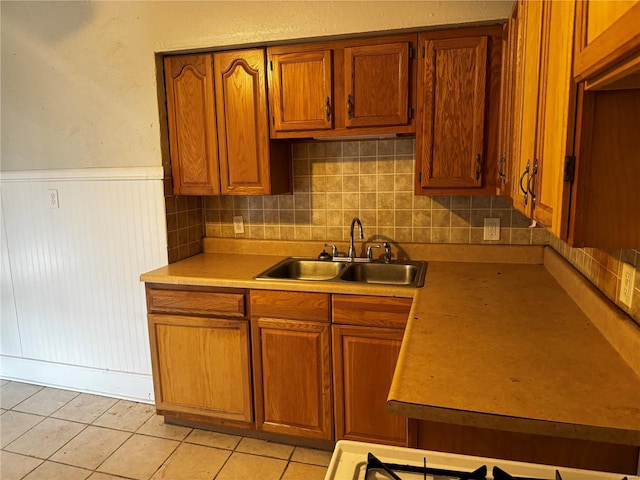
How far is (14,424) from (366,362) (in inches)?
84.2

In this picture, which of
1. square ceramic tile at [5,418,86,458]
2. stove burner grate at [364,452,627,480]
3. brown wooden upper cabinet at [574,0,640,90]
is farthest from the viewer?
square ceramic tile at [5,418,86,458]

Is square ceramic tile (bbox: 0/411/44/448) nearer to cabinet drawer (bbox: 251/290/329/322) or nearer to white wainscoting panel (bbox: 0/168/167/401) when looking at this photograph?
white wainscoting panel (bbox: 0/168/167/401)

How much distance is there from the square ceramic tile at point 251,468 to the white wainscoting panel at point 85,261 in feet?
2.86

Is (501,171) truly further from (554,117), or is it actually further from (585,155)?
(585,155)

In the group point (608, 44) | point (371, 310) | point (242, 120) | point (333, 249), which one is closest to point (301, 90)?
point (242, 120)

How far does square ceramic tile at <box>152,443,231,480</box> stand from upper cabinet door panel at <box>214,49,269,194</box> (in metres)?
1.39

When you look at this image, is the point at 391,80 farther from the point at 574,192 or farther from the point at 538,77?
the point at 574,192

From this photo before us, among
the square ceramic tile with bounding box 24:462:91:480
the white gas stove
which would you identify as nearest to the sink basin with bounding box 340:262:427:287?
the white gas stove

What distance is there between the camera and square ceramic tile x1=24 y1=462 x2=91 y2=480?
2127 millimetres

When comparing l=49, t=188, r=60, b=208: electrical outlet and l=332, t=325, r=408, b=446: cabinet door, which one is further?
l=49, t=188, r=60, b=208: electrical outlet

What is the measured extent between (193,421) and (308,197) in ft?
4.75

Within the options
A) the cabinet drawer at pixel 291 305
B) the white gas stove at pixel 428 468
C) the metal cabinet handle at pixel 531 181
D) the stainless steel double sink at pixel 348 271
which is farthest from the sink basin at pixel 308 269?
the white gas stove at pixel 428 468

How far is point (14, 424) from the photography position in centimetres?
259

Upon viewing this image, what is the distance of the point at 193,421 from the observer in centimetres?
248
